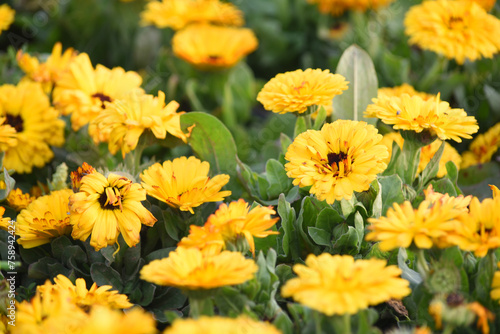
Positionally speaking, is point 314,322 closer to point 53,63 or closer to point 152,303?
point 152,303

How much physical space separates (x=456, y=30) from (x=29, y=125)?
50.7 inches

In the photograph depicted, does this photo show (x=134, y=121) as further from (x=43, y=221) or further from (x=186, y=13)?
(x=186, y=13)

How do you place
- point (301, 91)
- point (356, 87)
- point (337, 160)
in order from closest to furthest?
point (337, 160), point (301, 91), point (356, 87)

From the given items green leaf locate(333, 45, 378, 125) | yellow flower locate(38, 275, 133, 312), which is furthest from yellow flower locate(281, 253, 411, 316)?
green leaf locate(333, 45, 378, 125)

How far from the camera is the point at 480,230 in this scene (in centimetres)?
92

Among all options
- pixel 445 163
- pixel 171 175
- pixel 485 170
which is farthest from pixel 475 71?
pixel 171 175

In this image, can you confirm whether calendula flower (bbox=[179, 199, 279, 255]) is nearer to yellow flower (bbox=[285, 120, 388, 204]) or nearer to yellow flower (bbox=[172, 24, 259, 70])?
yellow flower (bbox=[285, 120, 388, 204])

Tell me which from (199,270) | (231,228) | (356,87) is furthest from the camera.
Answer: (356,87)

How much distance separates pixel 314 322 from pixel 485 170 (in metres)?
0.89

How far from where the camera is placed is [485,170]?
1537 millimetres

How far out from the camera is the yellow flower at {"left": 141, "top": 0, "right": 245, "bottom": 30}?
2189 millimetres

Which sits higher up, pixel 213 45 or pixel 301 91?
pixel 301 91

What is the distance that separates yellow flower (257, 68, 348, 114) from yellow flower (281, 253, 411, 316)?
1.42 ft

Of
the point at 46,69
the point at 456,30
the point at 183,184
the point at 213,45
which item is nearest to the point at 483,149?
the point at 456,30
